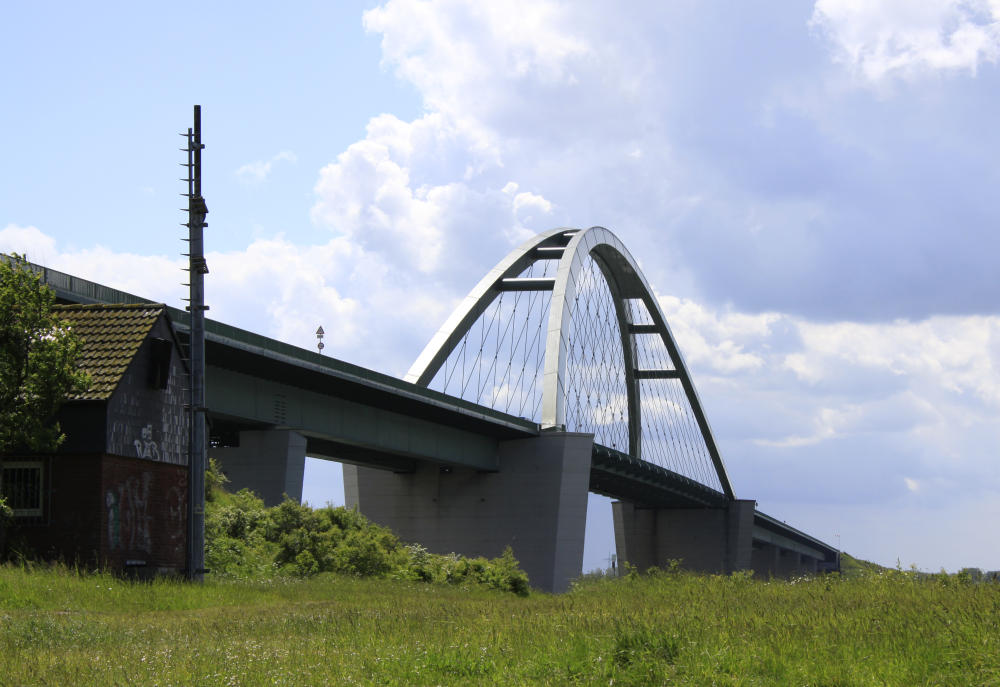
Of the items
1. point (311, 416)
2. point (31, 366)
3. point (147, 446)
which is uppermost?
point (31, 366)

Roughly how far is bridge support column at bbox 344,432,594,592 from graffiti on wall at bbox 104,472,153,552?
31.6 metres

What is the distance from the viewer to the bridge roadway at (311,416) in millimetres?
35906

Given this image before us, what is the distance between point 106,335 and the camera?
25.4 meters

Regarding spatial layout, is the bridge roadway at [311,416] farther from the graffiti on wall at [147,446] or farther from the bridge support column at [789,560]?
the bridge support column at [789,560]

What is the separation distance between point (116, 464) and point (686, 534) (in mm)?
81844

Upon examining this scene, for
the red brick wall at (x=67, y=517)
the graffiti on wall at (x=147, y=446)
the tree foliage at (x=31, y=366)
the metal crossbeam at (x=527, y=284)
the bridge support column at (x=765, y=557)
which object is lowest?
the bridge support column at (x=765, y=557)

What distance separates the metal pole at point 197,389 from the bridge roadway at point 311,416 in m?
4.95

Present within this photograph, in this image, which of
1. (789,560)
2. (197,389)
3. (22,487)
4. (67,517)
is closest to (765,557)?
(789,560)

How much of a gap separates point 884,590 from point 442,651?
8.35 meters

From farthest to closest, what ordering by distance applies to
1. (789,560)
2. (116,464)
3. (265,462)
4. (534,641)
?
(789,560) < (265,462) < (116,464) < (534,641)

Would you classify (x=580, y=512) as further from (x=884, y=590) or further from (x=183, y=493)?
(x=884, y=590)

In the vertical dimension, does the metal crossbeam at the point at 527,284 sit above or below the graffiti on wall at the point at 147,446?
above

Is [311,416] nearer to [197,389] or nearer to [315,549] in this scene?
[315,549]

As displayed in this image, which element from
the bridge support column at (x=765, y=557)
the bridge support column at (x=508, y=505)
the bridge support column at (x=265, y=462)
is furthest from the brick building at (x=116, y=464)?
the bridge support column at (x=765, y=557)
